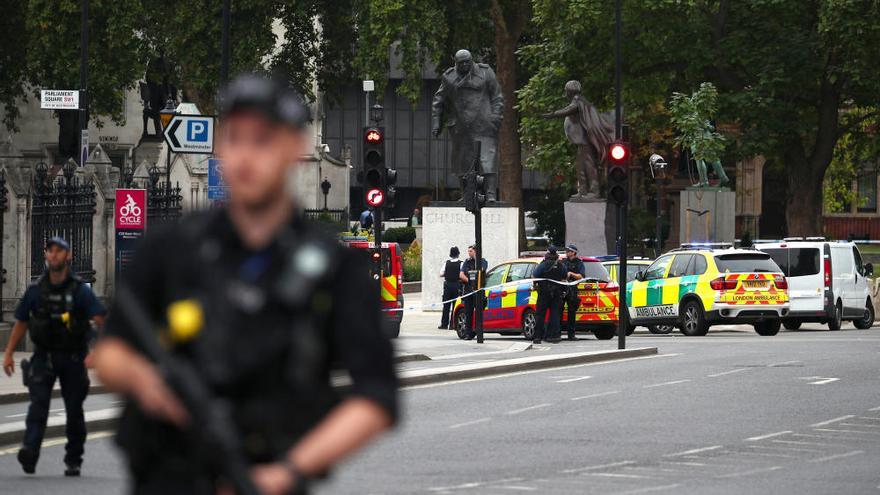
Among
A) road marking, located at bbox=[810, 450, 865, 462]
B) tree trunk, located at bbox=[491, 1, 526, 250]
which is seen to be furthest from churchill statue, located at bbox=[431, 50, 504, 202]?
road marking, located at bbox=[810, 450, 865, 462]

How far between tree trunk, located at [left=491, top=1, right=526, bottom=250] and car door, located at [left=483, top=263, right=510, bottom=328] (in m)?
23.3

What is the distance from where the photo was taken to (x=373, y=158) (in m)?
28.2

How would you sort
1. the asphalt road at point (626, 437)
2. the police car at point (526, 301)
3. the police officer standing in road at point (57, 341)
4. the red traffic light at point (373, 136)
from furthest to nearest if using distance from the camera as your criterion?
the police car at point (526, 301) → the red traffic light at point (373, 136) → the police officer standing in road at point (57, 341) → the asphalt road at point (626, 437)

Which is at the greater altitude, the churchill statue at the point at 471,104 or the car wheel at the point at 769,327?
the churchill statue at the point at 471,104

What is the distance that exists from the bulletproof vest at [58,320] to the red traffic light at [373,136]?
15.3 meters

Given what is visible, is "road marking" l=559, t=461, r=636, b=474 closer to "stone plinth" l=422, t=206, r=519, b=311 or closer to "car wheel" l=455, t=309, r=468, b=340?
"car wheel" l=455, t=309, r=468, b=340

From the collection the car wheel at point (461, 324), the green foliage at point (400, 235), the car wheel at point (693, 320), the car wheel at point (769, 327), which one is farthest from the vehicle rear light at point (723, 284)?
the green foliage at point (400, 235)

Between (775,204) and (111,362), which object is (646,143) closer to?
(775,204)

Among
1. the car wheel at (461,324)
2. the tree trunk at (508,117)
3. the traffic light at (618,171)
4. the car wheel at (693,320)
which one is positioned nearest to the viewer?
the traffic light at (618,171)

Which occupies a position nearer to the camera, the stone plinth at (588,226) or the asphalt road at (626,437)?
the asphalt road at (626,437)

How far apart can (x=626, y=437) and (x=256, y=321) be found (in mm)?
11822

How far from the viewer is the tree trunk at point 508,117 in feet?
188

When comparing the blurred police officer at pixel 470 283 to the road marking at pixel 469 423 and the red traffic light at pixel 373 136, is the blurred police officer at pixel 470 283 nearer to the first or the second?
the red traffic light at pixel 373 136

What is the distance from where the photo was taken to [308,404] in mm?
4102
